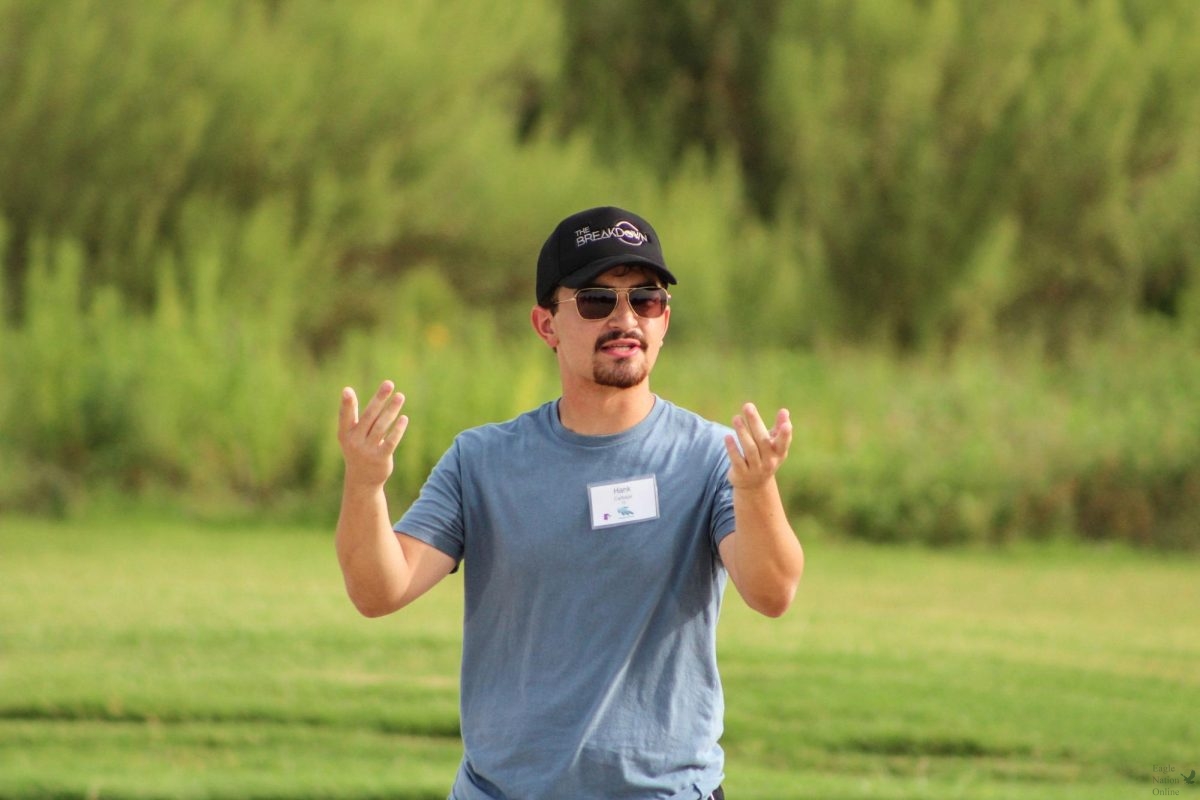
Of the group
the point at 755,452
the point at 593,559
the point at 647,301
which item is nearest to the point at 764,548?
the point at 755,452

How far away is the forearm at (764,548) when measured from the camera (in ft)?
8.84

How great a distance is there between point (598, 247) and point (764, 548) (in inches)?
25.2

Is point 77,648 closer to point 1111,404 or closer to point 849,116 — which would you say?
point 1111,404

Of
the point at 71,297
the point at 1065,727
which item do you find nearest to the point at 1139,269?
the point at 71,297

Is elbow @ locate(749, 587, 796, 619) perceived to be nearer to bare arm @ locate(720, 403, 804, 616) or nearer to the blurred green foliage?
bare arm @ locate(720, 403, 804, 616)

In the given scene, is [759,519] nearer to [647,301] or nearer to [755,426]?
[755,426]

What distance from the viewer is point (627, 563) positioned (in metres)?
2.83

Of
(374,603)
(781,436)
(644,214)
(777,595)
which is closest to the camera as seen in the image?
(781,436)

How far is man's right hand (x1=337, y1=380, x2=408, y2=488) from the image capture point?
9.29 ft

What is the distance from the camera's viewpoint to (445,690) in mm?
7859

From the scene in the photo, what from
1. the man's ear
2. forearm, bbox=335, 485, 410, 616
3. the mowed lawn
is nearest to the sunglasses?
the man's ear

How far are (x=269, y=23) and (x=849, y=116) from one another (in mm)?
7348

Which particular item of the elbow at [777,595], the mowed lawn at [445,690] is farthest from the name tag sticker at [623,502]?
the mowed lawn at [445,690]

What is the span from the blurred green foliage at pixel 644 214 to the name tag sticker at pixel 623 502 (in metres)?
12.3
